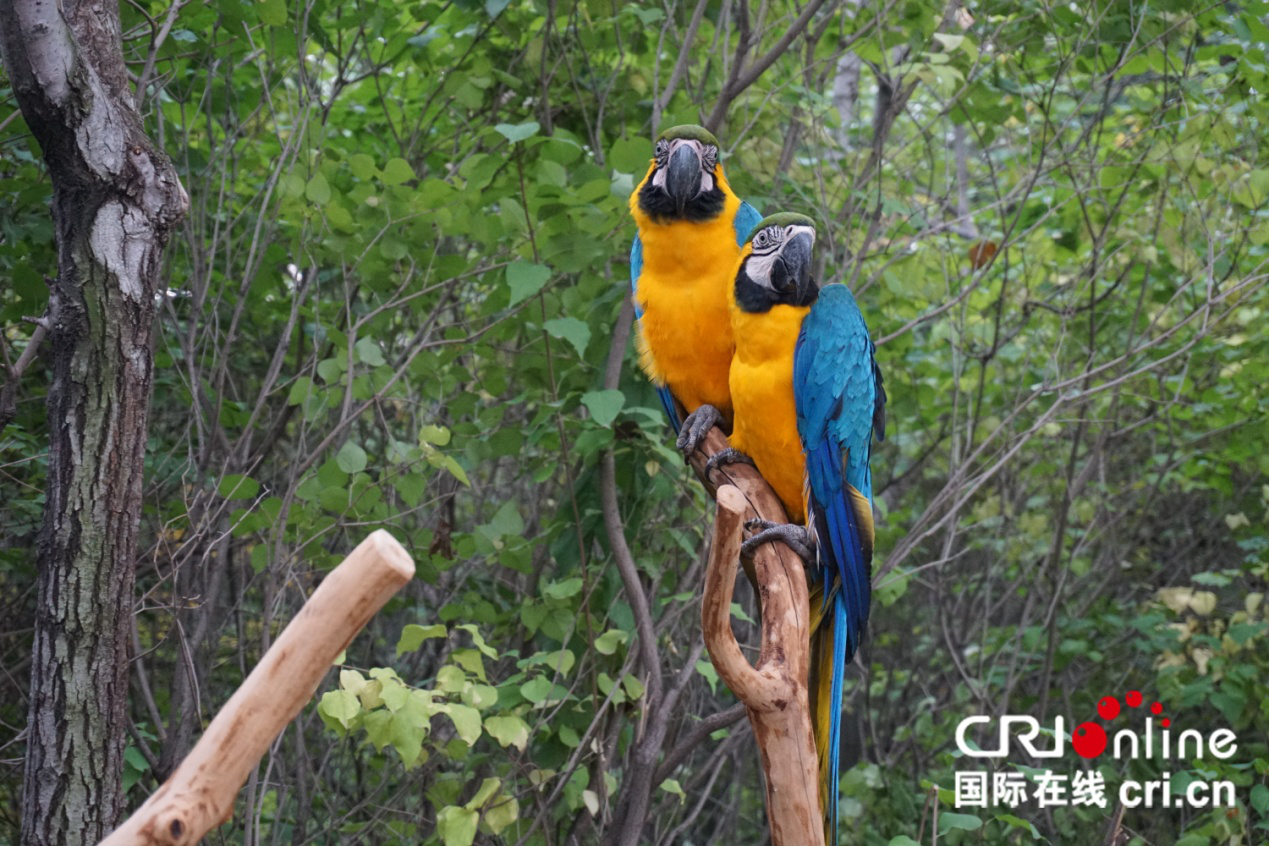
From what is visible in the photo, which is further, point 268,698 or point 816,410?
point 816,410

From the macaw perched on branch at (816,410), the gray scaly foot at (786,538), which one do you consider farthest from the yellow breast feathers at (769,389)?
the gray scaly foot at (786,538)

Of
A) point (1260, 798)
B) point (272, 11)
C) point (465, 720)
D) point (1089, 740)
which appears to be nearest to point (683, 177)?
point (272, 11)

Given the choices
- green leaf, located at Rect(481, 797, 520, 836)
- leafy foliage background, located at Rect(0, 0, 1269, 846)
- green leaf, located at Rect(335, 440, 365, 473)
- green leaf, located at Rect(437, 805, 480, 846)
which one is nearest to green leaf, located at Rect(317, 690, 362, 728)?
leafy foliage background, located at Rect(0, 0, 1269, 846)

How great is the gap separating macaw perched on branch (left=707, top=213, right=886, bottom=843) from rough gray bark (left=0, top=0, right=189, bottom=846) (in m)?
1.23

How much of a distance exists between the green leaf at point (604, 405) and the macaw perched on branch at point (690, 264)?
23 centimetres

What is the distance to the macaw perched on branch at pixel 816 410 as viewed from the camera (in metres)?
2.27

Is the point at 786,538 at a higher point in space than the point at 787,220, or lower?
lower

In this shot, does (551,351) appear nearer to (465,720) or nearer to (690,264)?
(690,264)

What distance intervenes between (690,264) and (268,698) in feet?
4.85

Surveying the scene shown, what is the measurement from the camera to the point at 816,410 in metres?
2.29

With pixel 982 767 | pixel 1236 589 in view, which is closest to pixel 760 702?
pixel 982 767

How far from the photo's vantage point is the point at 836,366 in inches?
89.7

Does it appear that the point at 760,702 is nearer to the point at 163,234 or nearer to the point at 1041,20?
the point at 163,234

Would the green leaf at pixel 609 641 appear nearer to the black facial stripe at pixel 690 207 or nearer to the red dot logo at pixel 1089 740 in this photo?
the black facial stripe at pixel 690 207
